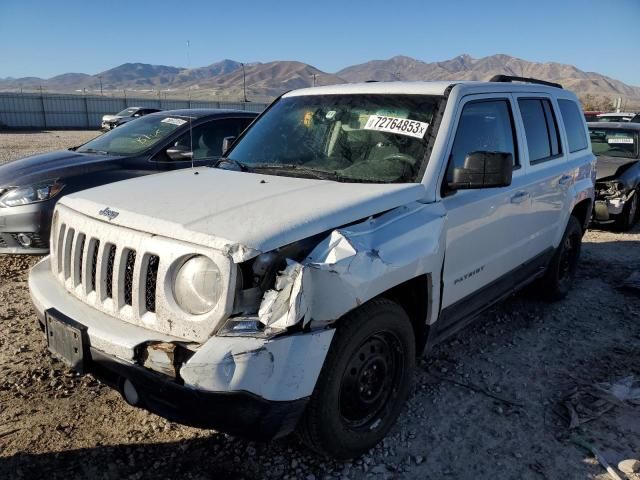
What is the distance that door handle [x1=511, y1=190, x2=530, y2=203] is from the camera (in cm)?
371

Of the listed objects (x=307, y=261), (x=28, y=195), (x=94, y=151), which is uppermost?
(x=94, y=151)

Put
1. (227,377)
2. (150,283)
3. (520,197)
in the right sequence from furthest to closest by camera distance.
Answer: (520,197) → (150,283) → (227,377)

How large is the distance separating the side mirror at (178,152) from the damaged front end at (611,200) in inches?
249

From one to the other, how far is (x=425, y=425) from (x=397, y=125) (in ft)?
5.99

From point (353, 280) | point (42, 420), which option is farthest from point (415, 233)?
point (42, 420)

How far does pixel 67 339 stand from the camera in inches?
99.0

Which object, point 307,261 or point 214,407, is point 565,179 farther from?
point 214,407

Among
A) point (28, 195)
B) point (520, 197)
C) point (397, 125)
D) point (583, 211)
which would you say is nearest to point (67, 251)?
point (397, 125)

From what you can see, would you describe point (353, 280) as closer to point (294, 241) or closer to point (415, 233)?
point (294, 241)

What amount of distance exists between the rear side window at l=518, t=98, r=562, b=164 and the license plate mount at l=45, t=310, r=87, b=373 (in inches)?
132

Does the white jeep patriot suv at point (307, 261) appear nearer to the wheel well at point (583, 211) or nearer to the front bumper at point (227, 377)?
the front bumper at point (227, 377)

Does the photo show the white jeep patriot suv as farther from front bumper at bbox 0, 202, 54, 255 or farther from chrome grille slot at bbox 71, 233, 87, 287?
front bumper at bbox 0, 202, 54, 255

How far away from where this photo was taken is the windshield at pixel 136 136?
5.99 meters

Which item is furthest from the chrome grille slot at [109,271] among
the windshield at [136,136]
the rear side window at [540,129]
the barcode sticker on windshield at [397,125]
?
the windshield at [136,136]
